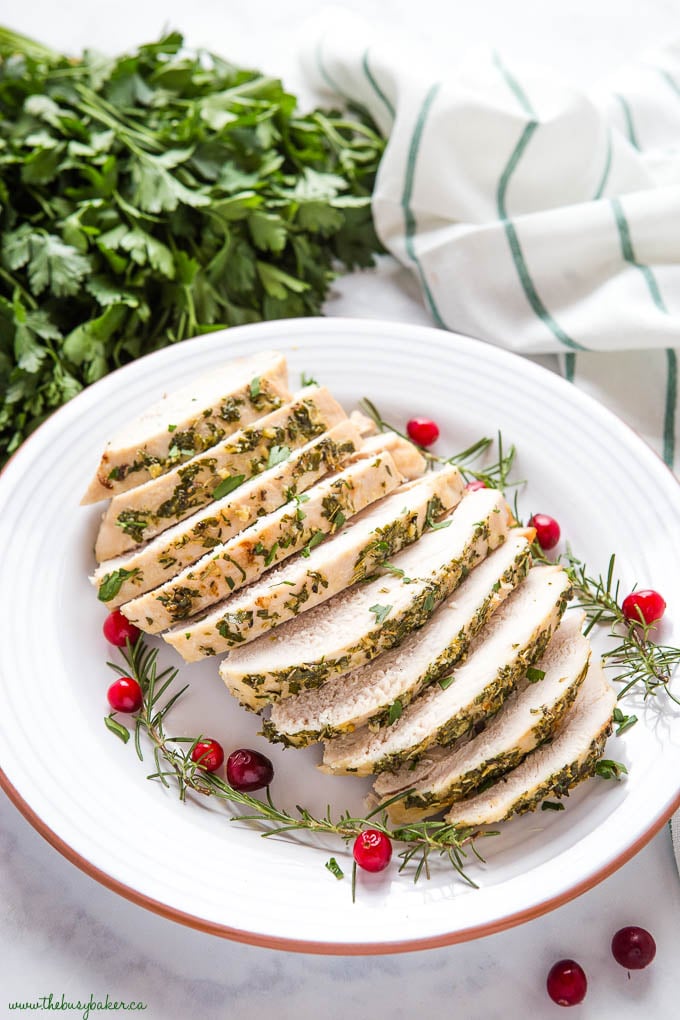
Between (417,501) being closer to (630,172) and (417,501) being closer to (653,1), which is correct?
(630,172)

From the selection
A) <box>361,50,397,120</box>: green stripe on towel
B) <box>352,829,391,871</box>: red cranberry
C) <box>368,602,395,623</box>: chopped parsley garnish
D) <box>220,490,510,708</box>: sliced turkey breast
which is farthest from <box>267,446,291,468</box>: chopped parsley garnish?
<box>361,50,397,120</box>: green stripe on towel

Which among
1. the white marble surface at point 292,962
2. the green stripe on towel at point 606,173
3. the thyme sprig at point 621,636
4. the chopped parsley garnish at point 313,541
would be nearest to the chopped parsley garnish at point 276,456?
the chopped parsley garnish at point 313,541

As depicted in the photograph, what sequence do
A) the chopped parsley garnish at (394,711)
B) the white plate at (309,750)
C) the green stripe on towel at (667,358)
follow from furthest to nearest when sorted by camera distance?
the green stripe on towel at (667,358) → the chopped parsley garnish at (394,711) → the white plate at (309,750)

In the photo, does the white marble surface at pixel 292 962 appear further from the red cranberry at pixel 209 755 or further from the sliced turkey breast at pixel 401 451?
the sliced turkey breast at pixel 401 451

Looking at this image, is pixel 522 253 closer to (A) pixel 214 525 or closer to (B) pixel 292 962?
(A) pixel 214 525

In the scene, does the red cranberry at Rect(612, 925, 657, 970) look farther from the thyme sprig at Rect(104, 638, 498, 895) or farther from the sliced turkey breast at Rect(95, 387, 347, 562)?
the sliced turkey breast at Rect(95, 387, 347, 562)

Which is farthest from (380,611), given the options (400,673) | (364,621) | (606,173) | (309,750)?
(606,173)
